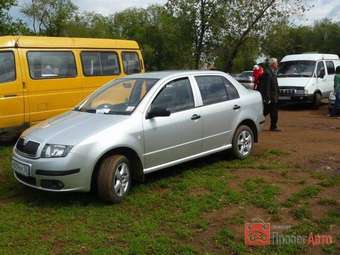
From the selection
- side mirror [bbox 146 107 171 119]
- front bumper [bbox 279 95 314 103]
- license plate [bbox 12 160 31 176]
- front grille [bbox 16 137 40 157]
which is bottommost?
front bumper [bbox 279 95 314 103]

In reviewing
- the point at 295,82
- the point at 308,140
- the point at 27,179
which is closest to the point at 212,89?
the point at 27,179

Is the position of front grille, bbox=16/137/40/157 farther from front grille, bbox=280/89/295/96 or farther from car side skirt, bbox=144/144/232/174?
front grille, bbox=280/89/295/96

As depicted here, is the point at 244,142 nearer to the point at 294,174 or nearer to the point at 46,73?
the point at 294,174

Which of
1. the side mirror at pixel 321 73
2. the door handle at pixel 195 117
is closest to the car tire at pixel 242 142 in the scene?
the door handle at pixel 195 117

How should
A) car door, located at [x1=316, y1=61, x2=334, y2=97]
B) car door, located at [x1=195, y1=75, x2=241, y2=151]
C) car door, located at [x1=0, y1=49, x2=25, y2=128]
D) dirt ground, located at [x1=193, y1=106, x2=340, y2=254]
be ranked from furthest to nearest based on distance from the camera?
car door, located at [x1=316, y1=61, x2=334, y2=97], car door, located at [x1=0, y1=49, x2=25, y2=128], car door, located at [x1=195, y1=75, x2=241, y2=151], dirt ground, located at [x1=193, y1=106, x2=340, y2=254]

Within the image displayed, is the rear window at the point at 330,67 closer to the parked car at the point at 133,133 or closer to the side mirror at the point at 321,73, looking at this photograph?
the side mirror at the point at 321,73

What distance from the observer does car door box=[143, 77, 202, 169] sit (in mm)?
5957

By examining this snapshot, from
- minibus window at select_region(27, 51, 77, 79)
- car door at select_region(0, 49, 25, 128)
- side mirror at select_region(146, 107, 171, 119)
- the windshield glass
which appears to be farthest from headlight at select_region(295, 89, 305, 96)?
side mirror at select_region(146, 107, 171, 119)

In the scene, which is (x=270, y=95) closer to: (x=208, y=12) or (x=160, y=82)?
(x=160, y=82)

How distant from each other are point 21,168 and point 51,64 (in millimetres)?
4650

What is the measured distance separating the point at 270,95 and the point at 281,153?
8.65 feet

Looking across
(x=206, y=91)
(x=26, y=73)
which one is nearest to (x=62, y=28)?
(x=26, y=73)

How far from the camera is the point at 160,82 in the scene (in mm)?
6297

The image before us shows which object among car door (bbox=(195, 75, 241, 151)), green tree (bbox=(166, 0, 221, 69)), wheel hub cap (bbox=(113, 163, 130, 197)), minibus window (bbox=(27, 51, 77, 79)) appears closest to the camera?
wheel hub cap (bbox=(113, 163, 130, 197))
